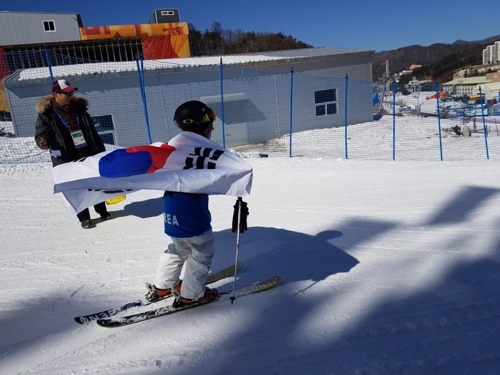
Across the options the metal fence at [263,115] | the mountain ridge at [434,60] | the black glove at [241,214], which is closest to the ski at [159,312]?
the black glove at [241,214]

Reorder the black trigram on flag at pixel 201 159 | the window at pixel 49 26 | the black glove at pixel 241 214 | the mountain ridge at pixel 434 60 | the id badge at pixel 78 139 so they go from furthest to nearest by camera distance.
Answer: the mountain ridge at pixel 434 60 < the window at pixel 49 26 < the id badge at pixel 78 139 < the black glove at pixel 241 214 < the black trigram on flag at pixel 201 159

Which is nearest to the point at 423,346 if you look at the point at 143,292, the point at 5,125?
the point at 143,292

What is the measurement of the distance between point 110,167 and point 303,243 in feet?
7.72

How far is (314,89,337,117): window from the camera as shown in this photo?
17.1 metres

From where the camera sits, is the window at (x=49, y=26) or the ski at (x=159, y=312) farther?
the window at (x=49, y=26)

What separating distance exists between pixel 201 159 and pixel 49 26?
91.6 ft

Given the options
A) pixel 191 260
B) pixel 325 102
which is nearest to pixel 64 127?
pixel 191 260

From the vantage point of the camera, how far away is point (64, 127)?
178 inches

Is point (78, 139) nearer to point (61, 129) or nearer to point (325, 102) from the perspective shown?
point (61, 129)

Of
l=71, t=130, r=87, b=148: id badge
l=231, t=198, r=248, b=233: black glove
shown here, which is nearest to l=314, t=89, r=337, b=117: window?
l=71, t=130, r=87, b=148: id badge

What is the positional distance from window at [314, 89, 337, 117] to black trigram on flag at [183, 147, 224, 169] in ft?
49.7

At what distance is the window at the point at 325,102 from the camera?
1706 cm

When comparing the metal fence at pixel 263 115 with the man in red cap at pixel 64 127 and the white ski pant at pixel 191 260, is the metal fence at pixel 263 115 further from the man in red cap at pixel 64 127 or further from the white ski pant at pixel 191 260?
the white ski pant at pixel 191 260

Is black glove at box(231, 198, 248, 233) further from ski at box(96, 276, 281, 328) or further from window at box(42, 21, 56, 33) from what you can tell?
window at box(42, 21, 56, 33)
